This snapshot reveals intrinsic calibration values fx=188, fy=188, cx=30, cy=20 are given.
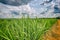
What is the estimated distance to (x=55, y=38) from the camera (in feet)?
9.57

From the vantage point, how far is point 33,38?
221cm

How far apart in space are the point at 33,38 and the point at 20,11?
1747mm

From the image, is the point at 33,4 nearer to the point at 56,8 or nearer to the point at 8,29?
the point at 56,8

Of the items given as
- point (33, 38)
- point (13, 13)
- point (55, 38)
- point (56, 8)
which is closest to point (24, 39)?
point (33, 38)

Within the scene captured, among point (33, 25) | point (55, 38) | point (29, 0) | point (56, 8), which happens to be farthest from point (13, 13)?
point (33, 25)

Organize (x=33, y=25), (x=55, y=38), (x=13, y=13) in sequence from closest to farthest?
(x=33, y=25) < (x=55, y=38) < (x=13, y=13)

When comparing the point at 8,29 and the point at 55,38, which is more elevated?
the point at 8,29

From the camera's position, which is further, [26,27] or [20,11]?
[20,11]

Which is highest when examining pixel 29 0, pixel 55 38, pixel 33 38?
pixel 29 0

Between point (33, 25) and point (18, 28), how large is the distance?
8.2 inches

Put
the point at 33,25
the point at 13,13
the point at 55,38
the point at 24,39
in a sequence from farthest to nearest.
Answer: the point at 13,13, the point at 55,38, the point at 33,25, the point at 24,39

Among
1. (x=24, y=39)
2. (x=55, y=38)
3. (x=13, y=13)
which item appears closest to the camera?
(x=24, y=39)

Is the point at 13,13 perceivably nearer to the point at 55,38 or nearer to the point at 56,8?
the point at 56,8

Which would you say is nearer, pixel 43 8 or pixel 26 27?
pixel 26 27
